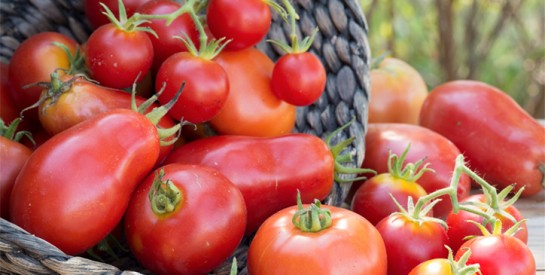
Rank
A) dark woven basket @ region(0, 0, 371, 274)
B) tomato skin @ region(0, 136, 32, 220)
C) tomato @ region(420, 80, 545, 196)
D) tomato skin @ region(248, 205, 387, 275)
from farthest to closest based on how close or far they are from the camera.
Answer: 1. tomato @ region(420, 80, 545, 196)
2. dark woven basket @ region(0, 0, 371, 274)
3. tomato skin @ region(0, 136, 32, 220)
4. tomato skin @ region(248, 205, 387, 275)

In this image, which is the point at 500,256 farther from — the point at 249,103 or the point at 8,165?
the point at 8,165

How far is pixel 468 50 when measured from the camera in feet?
9.71

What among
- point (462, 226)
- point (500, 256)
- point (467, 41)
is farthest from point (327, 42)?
point (467, 41)

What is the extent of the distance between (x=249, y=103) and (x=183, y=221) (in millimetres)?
296

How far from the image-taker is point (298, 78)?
112 centimetres

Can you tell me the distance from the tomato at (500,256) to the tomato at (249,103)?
379mm

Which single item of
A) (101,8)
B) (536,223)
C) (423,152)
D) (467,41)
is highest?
(101,8)

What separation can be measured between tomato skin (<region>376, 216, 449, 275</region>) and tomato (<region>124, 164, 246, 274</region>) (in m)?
0.18

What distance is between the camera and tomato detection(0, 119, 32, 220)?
0.97 meters

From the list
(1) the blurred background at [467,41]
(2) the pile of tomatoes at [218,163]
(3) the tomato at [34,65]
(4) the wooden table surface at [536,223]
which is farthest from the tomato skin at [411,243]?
(1) the blurred background at [467,41]

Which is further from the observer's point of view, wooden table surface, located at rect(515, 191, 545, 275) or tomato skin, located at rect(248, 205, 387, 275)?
wooden table surface, located at rect(515, 191, 545, 275)

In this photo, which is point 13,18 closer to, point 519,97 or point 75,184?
point 75,184

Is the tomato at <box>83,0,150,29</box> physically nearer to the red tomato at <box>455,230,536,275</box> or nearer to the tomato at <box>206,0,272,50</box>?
the tomato at <box>206,0,272,50</box>

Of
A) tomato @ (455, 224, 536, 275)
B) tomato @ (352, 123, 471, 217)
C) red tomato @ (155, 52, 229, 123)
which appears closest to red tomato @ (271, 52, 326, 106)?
red tomato @ (155, 52, 229, 123)
